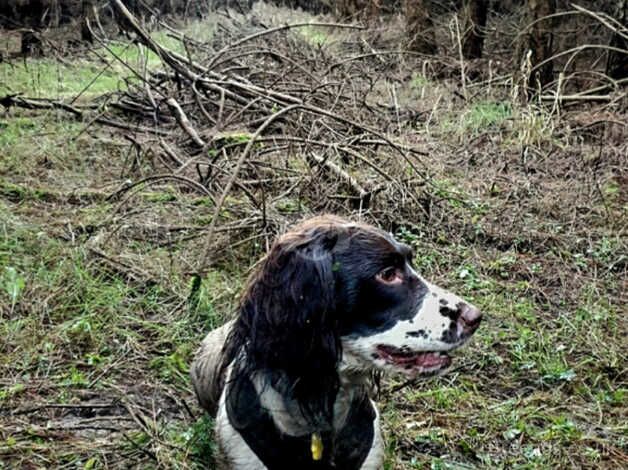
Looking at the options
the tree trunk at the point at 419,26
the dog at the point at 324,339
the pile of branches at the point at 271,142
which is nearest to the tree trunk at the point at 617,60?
the pile of branches at the point at 271,142

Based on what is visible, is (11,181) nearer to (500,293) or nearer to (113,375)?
(113,375)

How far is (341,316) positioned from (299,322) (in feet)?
0.51

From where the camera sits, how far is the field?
351 cm

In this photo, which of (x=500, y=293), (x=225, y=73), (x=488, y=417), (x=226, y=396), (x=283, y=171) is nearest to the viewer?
(x=226, y=396)

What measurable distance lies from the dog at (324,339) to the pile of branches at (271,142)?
1.76 m

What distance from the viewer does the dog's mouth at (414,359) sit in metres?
2.55

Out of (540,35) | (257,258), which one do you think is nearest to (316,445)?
(257,258)

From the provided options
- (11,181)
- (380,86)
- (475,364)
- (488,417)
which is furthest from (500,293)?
(380,86)

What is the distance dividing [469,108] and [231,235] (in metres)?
4.90

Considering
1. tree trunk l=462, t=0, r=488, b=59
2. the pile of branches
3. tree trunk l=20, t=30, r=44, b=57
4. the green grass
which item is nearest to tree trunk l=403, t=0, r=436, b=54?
tree trunk l=462, t=0, r=488, b=59

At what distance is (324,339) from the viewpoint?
2.52 m

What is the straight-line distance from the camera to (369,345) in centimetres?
257

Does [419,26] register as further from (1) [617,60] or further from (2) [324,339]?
(2) [324,339]

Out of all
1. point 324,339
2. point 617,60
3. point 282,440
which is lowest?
point 282,440
